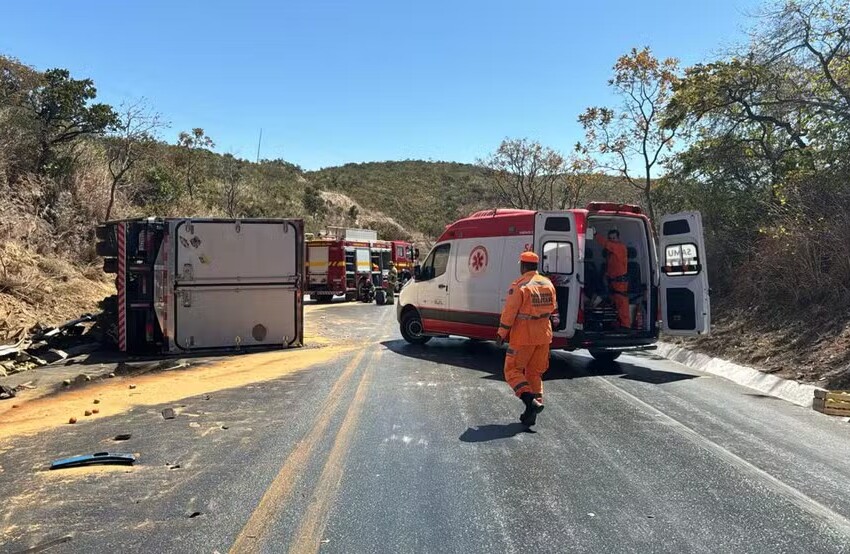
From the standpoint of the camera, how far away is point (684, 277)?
998cm

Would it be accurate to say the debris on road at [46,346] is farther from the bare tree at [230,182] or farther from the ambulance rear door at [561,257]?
the bare tree at [230,182]

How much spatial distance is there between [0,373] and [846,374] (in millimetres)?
11863

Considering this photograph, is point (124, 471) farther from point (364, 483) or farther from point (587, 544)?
point (587, 544)

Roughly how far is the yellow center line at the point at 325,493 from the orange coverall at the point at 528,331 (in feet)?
5.58

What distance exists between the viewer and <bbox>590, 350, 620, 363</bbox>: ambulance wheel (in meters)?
10.7

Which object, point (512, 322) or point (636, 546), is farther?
point (512, 322)

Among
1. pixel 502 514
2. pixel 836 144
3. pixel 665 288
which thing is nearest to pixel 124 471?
pixel 502 514

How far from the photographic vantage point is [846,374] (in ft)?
27.2

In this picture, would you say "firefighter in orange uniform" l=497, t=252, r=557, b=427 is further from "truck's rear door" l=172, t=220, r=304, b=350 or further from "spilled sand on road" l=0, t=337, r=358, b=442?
"truck's rear door" l=172, t=220, r=304, b=350

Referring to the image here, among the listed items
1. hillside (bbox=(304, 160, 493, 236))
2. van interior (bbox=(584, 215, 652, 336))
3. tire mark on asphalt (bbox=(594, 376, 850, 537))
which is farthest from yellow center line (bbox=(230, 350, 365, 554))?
hillside (bbox=(304, 160, 493, 236))

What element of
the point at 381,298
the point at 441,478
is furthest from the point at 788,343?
the point at 381,298

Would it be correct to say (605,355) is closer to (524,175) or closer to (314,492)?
(314,492)

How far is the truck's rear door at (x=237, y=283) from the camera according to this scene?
11141 millimetres

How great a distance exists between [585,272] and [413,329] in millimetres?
3849
